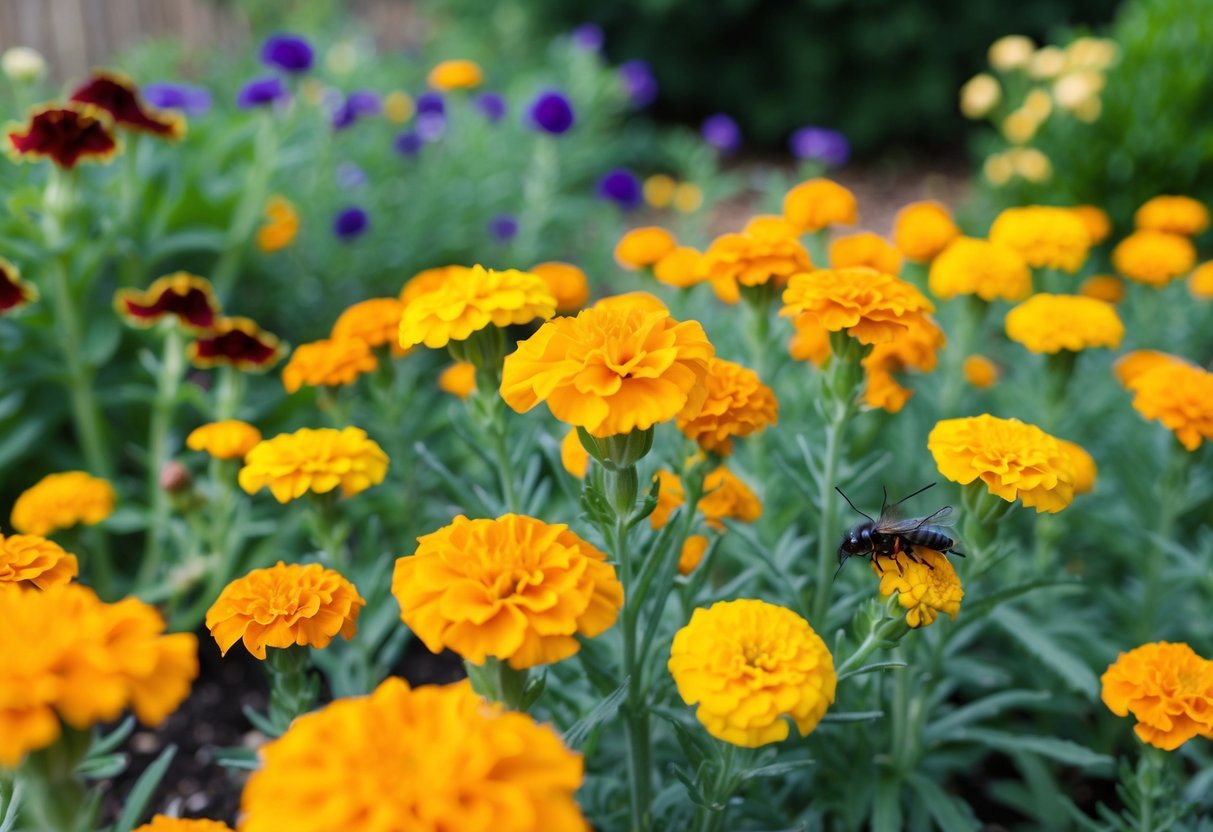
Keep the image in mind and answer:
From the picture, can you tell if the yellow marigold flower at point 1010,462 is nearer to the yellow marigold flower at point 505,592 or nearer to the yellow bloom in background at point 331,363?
the yellow marigold flower at point 505,592

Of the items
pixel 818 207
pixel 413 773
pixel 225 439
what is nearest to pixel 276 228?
pixel 225 439

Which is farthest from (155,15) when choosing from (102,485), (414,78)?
(102,485)

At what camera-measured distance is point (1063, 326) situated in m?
1.83

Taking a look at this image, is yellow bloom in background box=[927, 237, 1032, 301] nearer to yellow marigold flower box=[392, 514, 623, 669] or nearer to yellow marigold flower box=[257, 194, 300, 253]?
yellow marigold flower box=[392, 514, 623, 669]

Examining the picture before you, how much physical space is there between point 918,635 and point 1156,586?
76cm

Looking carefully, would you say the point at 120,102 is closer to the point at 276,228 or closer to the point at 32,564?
the point at 276,228

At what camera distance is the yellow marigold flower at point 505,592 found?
93 cm

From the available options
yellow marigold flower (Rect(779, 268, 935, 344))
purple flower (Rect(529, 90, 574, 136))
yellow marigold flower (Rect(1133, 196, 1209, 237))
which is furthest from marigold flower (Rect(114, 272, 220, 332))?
yellow marigold flower (Rect(1133, 196, 1209, 237))

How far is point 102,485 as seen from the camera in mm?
1828

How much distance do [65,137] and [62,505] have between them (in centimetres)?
85

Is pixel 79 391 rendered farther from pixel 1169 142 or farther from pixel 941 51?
pixel 941 51

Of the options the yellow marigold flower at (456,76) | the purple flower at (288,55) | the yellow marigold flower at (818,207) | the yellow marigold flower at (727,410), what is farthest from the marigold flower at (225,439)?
Result: the yellow marigold flower at (456,76)

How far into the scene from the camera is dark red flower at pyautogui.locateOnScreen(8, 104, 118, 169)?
6.84ft

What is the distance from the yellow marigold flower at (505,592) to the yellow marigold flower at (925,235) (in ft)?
4.69
